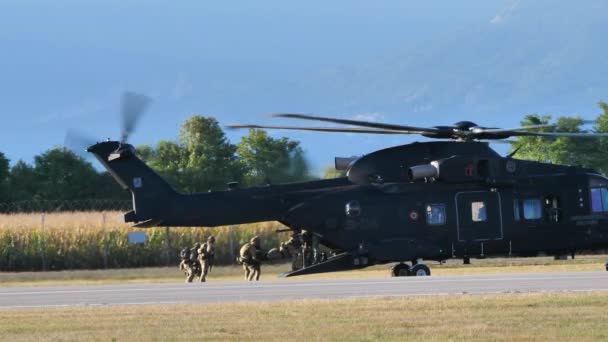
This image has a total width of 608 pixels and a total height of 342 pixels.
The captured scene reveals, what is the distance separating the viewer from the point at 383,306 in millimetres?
21703

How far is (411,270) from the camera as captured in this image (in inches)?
1236

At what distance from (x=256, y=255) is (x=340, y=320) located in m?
16.6

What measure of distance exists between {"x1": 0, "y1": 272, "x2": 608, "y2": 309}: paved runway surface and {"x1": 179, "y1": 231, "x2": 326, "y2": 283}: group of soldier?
10.3ft

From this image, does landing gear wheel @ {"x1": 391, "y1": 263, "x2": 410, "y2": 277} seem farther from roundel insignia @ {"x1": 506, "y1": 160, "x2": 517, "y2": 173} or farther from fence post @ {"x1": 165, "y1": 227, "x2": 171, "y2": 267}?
fence post @ {"x1": 165, "y1": 227, "x2": 171, "y2": 267}

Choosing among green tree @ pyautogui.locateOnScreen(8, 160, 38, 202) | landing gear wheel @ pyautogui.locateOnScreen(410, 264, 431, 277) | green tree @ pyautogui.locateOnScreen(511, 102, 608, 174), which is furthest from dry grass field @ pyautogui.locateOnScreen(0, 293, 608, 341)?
green tree @ pyautogui.locateOnScreen(8, 160, 38, 202)

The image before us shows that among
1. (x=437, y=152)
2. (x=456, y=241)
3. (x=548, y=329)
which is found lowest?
(x=548, y=329)

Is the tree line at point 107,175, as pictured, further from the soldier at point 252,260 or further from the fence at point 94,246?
the soldier at point 252,260

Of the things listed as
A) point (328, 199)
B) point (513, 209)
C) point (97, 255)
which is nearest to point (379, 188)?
point (328, 199)

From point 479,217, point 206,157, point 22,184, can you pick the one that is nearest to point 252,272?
point 479,217

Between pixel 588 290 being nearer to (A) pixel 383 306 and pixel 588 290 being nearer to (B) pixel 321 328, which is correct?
(A) pixel 383 306

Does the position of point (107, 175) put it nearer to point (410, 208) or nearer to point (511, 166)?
point (410, 208)

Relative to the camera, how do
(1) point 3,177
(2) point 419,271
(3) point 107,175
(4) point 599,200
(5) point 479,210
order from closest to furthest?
(2) point 419,271 < (5) point 479,210 < (4) point 599,200 < (1) point 3,177 < (3) point 107,175

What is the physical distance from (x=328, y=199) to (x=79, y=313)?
10792 mm

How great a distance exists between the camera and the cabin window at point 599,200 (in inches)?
1266
